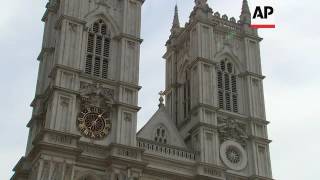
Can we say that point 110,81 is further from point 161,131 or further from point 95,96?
point 161,131

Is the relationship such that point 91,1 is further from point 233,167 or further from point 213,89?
point 233,167

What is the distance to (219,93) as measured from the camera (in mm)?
46094

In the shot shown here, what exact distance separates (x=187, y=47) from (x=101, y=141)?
568 inches

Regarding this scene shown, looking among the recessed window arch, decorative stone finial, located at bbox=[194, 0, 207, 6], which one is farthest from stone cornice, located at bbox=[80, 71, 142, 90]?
decorative stone finial, located at bbox=[194, 0, 207, 6]

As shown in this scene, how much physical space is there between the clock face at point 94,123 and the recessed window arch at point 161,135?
4.74 m

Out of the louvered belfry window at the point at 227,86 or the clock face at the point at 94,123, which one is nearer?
the clock face at the point at 94,123

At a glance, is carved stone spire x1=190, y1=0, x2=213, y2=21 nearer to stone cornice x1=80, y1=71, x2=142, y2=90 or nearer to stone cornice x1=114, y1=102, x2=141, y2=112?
stone cornice x1=80, y1=71, x2=142, y2=90

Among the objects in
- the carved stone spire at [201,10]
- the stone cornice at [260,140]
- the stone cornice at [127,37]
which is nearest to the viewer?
the stone cornice at [127,37]

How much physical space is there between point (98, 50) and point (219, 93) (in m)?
10.7

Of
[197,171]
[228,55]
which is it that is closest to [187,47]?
[228,55]

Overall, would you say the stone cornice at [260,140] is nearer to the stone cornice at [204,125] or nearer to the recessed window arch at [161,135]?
the stone cornice at [204,125]

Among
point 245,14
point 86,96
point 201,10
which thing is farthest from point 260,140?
point 86,96

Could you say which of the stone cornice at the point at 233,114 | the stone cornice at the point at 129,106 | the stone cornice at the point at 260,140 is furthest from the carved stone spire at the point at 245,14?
the stone cornice at the point at 129,106

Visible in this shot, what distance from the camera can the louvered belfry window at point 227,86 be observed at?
45.9m
